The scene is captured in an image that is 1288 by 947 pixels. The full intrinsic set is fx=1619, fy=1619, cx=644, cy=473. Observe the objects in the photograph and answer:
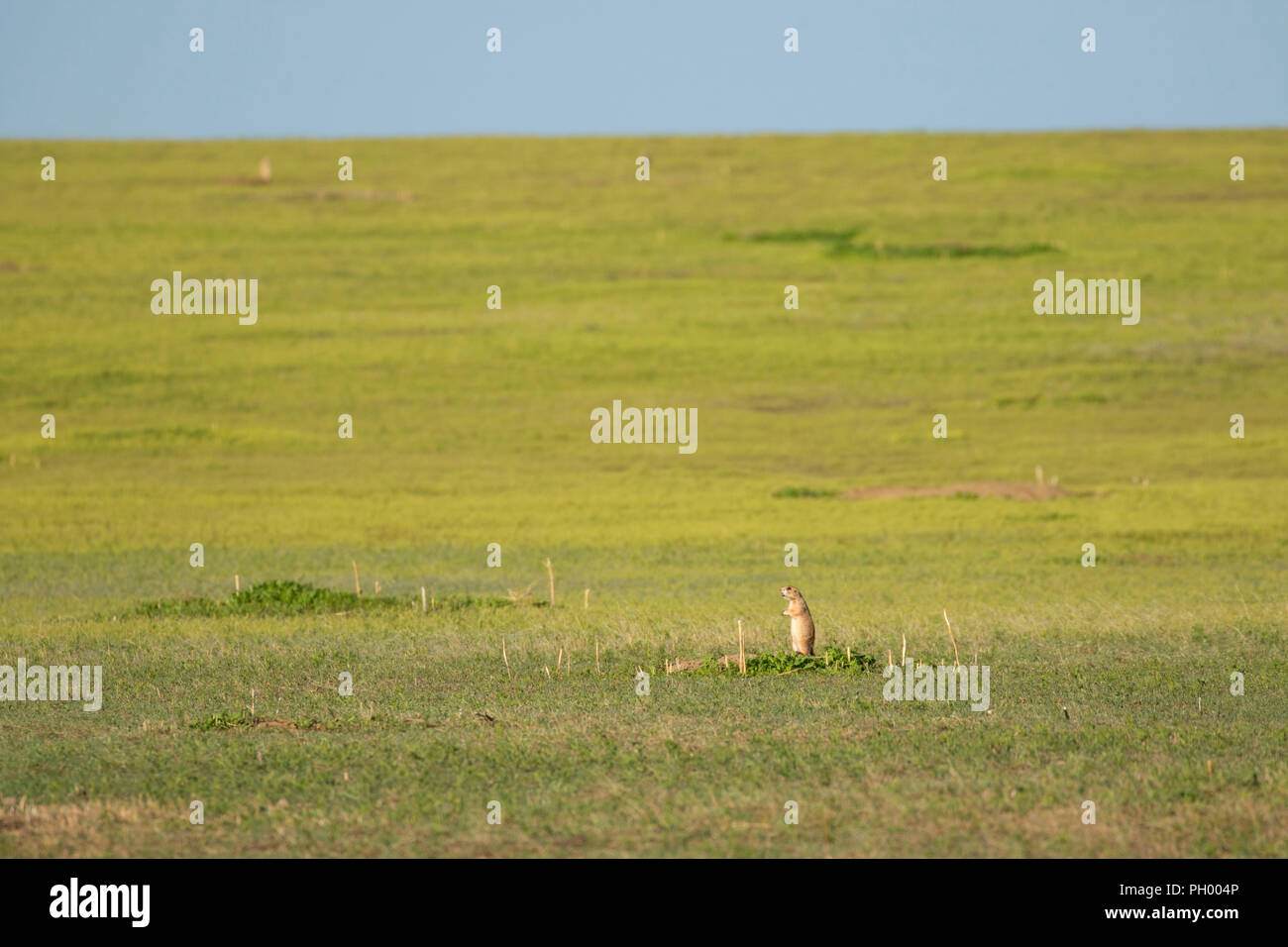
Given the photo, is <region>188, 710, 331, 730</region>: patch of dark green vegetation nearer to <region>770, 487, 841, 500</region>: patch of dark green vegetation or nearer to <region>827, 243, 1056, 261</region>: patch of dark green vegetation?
<region>770, 487, 841, 500</region>: patch of dark green vegetation

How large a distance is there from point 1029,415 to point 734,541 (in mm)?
23797

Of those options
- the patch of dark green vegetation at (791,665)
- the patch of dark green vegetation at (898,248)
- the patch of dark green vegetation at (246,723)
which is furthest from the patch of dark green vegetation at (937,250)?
the patch of dark green vegetation at (246,723)

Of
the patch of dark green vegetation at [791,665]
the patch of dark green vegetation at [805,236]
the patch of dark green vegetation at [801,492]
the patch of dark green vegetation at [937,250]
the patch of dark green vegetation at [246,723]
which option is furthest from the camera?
the patch of dark green vegetation at [805,236]

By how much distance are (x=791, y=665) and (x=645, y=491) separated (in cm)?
2339

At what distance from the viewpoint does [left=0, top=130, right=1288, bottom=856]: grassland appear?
10414 millimetres

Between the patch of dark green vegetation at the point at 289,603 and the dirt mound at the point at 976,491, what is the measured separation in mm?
16696

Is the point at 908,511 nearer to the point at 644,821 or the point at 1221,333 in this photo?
the point at 644,821

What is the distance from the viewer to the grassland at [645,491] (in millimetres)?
10414

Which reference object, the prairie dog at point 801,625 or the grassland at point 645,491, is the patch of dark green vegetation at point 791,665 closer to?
the prairie dog at point 801,625

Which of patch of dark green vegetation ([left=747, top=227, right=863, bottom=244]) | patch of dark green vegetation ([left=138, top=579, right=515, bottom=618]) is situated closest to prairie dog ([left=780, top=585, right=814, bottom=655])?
patch of dark green vegetation ([left=138, top=579, right=515, bottom=618])

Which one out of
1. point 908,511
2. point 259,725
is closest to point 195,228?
point 908,511

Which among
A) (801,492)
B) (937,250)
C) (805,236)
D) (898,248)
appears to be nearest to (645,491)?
(801,492)

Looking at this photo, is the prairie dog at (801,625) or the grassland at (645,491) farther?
the prairie dog at (801,625)

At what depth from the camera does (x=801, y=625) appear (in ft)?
51.3
